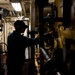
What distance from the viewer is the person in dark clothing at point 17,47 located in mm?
3949

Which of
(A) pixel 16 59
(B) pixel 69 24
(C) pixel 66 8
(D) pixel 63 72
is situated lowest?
(A) pixel 16 59

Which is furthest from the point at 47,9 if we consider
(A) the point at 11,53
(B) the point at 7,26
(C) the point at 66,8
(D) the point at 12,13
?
(B) the point at 7,26

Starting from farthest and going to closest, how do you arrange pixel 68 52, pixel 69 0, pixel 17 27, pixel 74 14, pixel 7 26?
pixel 7 26 < pixel 17 27 < pixel 69 0 < pixel 74 14 < pixel 68 52

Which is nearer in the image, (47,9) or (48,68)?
(48,68)

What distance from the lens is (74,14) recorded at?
4.39 feet

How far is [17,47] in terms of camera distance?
162 inches

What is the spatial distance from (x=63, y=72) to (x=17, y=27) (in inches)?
119

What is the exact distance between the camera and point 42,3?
5.94ft

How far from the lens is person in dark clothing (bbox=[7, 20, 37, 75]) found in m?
3.95

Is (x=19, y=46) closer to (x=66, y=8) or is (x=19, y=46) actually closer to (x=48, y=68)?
(x=66, y=8)

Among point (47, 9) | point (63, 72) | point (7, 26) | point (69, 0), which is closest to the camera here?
point (63, 72)

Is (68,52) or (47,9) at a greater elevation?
(47,9)

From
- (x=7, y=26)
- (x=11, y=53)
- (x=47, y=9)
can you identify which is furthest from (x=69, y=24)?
(x=7, y=26)

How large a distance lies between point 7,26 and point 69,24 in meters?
10.4
